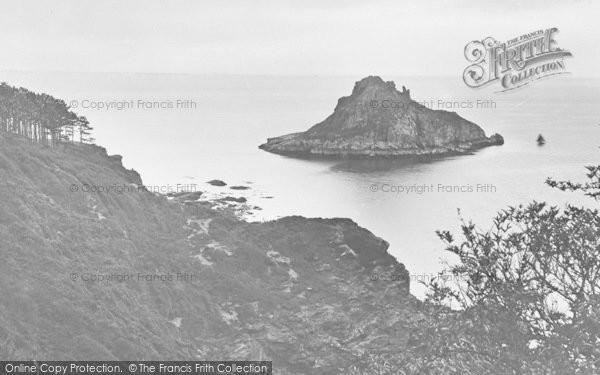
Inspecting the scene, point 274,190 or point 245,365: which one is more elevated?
point 274,190

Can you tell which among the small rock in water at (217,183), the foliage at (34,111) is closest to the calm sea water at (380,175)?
the small rock in water at (217,183)

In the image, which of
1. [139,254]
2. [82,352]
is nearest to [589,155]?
[139,254]

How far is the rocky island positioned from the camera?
137125 mm

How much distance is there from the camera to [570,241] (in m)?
13.4

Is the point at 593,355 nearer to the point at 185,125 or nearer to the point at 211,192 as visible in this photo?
the point at 211,192

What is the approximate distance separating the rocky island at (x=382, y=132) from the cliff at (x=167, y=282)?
252ft

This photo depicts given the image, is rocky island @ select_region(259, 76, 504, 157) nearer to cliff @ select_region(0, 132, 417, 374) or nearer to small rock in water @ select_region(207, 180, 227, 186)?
small rock in water @ select_region(207, 180, 227, 186)

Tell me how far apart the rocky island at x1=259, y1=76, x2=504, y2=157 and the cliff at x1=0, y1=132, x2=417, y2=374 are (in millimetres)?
76904

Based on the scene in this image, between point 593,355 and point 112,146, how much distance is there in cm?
13692

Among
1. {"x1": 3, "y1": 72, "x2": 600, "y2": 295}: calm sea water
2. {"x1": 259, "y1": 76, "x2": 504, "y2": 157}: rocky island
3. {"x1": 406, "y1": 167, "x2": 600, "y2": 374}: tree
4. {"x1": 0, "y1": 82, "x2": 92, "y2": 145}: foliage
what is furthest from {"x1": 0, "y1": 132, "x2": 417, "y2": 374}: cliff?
{"x1": 259, "y1": 76, "x2": 504, "y2": 157}: rocky island

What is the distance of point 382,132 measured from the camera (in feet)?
456

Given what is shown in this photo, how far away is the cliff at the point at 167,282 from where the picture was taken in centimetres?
3102

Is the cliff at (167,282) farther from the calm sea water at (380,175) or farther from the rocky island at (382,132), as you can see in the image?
the rocky island at (382,132)

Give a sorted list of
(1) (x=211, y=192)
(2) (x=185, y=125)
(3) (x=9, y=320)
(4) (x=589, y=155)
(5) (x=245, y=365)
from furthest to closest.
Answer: (2) (x=185, y=125)
(4) (x=589, y=155)
(1) (x=211, y=192)
(5) (x=245, y=365)
(3) (x=9, y=320)
